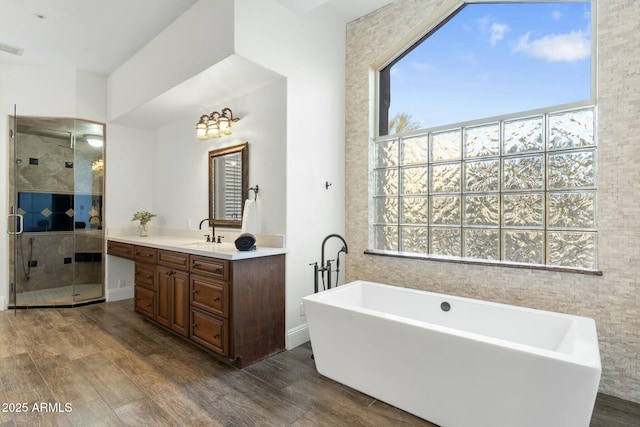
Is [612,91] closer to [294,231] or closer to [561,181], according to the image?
[561,181]

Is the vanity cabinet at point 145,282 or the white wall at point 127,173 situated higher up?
the white wall at point 127,173

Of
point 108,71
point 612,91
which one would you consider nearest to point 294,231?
point 612,91

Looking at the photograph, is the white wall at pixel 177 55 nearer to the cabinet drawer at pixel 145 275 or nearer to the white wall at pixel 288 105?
the white wall at pixel 288 105

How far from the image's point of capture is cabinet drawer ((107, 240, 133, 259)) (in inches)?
150

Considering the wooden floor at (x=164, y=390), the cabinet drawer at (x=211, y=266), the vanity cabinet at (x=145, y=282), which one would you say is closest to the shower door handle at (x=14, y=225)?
the wooden floor at (x=164, y=390)

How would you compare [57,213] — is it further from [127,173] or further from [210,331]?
A: [210,331]

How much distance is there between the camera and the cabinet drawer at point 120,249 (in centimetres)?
380

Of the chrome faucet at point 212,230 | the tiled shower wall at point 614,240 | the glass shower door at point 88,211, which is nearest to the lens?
the tiled shower wall at point 614,240

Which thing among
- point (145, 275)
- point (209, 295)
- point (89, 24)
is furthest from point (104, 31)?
point (209, 295)

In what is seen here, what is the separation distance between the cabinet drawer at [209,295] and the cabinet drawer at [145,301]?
793 mm

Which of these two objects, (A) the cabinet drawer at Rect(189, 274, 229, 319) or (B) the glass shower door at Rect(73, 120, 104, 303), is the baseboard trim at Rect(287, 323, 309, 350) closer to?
(A) the cabinet drawer at Rect(189, 274, 229, 319)

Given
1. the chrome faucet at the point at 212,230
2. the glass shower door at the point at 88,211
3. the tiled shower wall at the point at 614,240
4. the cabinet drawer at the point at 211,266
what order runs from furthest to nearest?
the glass shower door at the point at 88,211, the chrome faucet at the point at 212,230, the cabinet drawer at the point at 211,266, the tiled shower wall at the point at 614,240

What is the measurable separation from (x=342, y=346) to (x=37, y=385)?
2.13 metres

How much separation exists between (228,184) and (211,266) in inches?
45.4
